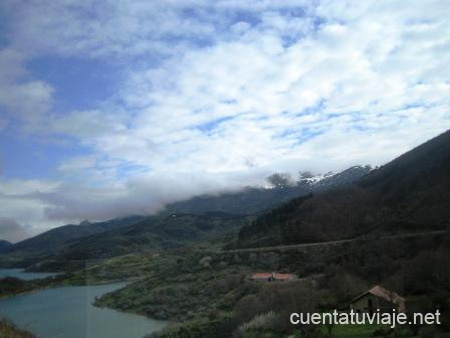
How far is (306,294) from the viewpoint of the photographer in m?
28.0

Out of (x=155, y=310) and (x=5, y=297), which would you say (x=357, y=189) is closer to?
(x=155, y=310)

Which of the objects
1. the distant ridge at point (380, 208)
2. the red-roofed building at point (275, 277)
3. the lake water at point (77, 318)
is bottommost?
the lake water at point (77, 318)

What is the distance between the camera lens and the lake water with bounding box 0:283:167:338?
135ft

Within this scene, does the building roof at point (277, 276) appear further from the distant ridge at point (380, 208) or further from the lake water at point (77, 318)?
the distant ridge at point (380, 208)

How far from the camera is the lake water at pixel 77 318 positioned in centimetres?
4116

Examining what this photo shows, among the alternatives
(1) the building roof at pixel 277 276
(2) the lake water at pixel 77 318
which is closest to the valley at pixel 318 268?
(1) the building roof at pixel 277 276

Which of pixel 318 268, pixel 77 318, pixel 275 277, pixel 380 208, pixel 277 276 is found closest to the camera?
pixel 318 268

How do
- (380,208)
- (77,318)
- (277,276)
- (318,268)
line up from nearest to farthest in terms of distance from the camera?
1. (318,268)
2. (277,276)
3. (77,318)
4. (380,208)

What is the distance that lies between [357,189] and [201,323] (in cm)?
6030

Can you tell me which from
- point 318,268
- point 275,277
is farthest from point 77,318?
point 318,268

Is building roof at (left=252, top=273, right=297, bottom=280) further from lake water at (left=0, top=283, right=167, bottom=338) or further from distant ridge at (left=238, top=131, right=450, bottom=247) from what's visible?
distant ridge at (left=238, top=131, right=450, bottom=247)

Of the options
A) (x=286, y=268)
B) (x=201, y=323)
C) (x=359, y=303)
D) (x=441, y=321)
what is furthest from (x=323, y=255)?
(x=441, y=321)

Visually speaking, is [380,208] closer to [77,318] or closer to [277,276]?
[277,276]

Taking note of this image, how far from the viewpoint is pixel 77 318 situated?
5262 centimetres
